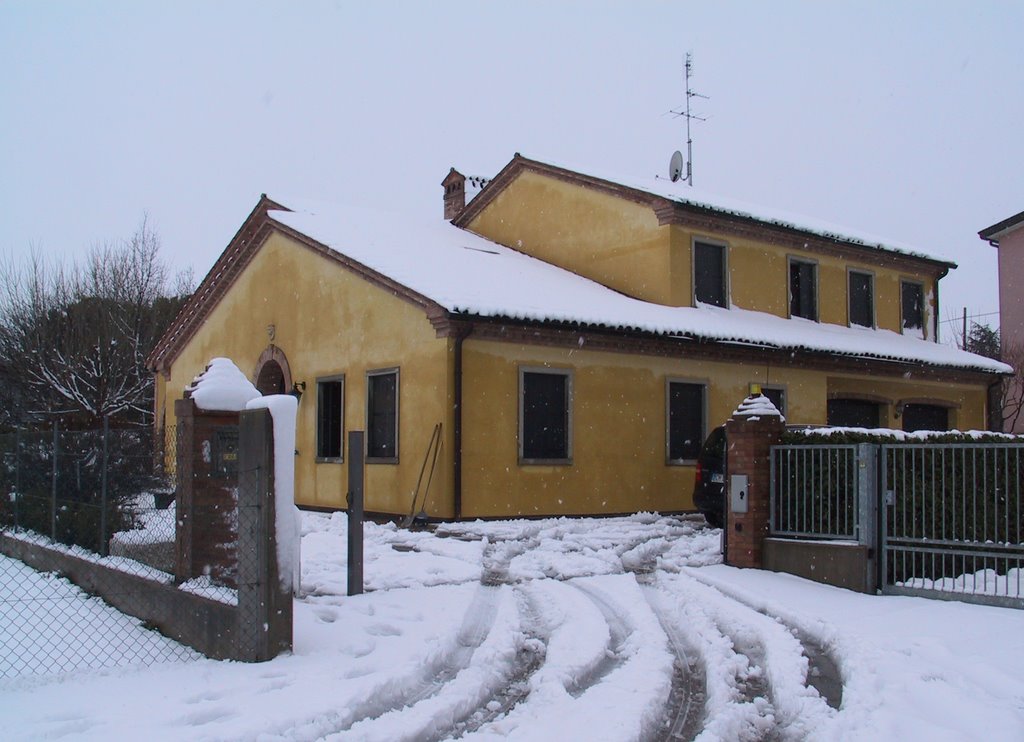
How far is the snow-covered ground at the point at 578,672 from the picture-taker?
5.26m

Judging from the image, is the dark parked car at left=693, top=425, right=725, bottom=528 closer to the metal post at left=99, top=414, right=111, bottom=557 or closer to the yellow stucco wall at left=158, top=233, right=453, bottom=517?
the yellow stucco wall at left=158, top=233, right=453, bottom=517

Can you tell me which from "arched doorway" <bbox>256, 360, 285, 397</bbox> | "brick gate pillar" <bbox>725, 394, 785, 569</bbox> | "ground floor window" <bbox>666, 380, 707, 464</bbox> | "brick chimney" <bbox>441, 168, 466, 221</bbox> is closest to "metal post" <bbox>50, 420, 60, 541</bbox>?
"brick gate pillar" <bbox>725, 394, 785, 569</bbox>

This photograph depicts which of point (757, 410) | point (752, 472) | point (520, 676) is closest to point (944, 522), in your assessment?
point (752, 472)

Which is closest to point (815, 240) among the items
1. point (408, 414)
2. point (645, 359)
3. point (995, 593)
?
point (645, 359)

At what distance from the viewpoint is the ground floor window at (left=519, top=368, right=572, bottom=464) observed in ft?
51.0

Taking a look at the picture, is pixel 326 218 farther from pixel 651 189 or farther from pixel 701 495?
pixel 701 495

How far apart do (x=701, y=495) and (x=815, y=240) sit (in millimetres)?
9849

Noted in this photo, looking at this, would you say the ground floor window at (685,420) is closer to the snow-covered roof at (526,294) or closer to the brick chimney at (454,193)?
the snow-covered roof at (526,294)

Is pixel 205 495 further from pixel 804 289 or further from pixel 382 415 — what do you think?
pixel 804 289

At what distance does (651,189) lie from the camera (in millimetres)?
19984

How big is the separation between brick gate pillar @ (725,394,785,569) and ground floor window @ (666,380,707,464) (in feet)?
21.2

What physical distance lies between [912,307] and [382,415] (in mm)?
15072

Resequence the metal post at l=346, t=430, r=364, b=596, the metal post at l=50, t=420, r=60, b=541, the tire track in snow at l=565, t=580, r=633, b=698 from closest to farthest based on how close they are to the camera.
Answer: the tire track in snow at l=565, t=580, r=633, b=698 < the metal post at l=346, t=430, r=364, b=596 < the metal post at l=50, t=420, r=60, b=541

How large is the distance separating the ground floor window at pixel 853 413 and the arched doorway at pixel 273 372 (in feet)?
37.4
